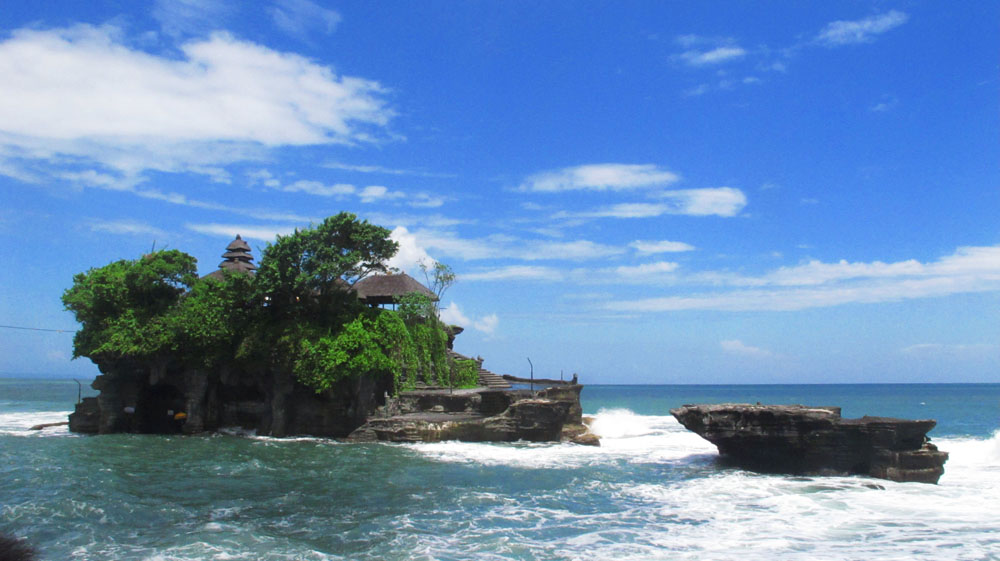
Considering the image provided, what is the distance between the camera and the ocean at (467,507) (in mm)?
12461

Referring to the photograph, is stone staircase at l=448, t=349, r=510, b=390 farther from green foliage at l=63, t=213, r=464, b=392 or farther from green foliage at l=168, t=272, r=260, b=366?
green foliage at l=168, t=272, r=260, b=366

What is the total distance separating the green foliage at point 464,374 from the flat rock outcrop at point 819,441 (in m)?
16.5

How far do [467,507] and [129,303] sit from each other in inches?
924

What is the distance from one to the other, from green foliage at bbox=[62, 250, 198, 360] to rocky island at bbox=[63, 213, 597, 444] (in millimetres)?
59

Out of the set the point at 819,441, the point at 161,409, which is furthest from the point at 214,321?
the point at 819,441

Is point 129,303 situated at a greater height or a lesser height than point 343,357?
greater

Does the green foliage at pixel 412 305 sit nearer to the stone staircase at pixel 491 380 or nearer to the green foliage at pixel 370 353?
the green foliage at pixel 370 353

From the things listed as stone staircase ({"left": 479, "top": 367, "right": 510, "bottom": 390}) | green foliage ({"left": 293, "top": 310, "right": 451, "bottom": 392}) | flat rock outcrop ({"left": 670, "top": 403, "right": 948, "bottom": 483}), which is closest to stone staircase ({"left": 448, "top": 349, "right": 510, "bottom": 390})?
stone staircase ({"left": 479, "top": 367, "right": 510, "bottom": 390})

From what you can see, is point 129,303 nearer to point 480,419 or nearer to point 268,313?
point 268,313

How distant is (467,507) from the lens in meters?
15.8

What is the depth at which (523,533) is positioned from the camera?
13.5 metres

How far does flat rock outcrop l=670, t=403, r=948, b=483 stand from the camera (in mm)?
19469

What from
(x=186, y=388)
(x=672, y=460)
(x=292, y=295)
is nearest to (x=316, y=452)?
(x=292, y=295)

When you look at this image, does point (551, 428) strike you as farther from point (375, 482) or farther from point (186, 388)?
point (186, 388)
